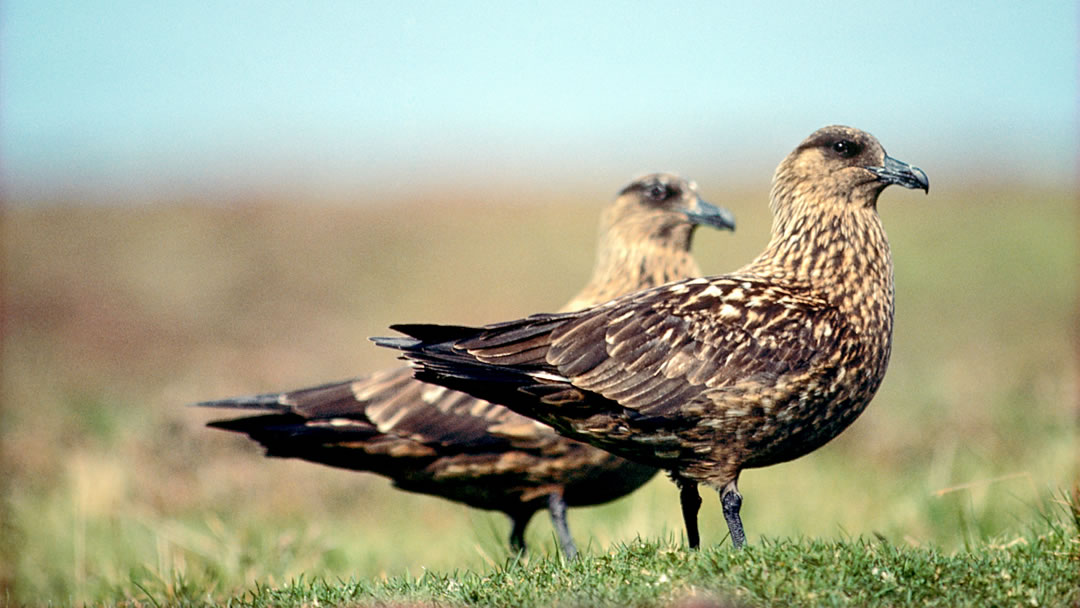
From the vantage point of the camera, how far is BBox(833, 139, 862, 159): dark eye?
4.93 m

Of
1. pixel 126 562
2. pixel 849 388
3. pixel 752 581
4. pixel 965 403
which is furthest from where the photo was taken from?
pixel 965 403

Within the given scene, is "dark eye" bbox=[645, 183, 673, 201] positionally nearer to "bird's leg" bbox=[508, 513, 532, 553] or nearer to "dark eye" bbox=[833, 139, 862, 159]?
"dark eye" bbox=[833, 139, 862, 159]

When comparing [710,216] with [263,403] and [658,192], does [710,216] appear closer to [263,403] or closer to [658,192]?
[658,192]

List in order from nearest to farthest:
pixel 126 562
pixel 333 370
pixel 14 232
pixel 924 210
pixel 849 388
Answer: pixel 849 388
pixel 126 562
pixel 333 370
pixel 14 232
pixel 924 210

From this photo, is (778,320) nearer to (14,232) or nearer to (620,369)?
(620,369)

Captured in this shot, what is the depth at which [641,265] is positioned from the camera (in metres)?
6.52

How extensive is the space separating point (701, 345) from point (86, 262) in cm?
1504

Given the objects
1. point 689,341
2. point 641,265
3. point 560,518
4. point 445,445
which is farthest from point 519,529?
point 689,341

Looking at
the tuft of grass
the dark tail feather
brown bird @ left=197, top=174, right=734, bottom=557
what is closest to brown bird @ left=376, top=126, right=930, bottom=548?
the tuft of grass

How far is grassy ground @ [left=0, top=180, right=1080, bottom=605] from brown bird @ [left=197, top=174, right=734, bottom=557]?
1.04 feet

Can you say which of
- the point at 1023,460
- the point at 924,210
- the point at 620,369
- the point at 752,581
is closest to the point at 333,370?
the point at 1023,460

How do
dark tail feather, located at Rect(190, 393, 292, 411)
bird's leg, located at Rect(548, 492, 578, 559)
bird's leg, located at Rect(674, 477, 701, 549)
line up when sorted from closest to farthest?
bird's leg, located at Rect(674, 477, 701, 549) → bird's leg, located at Rect(548, 492, 578, 559) → dark tail feather, located at Rect(190, 393, 292, 411)

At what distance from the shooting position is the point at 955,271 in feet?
54.5

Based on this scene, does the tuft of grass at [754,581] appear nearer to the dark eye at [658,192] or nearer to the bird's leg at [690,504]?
the bird's leg at [690,504]
